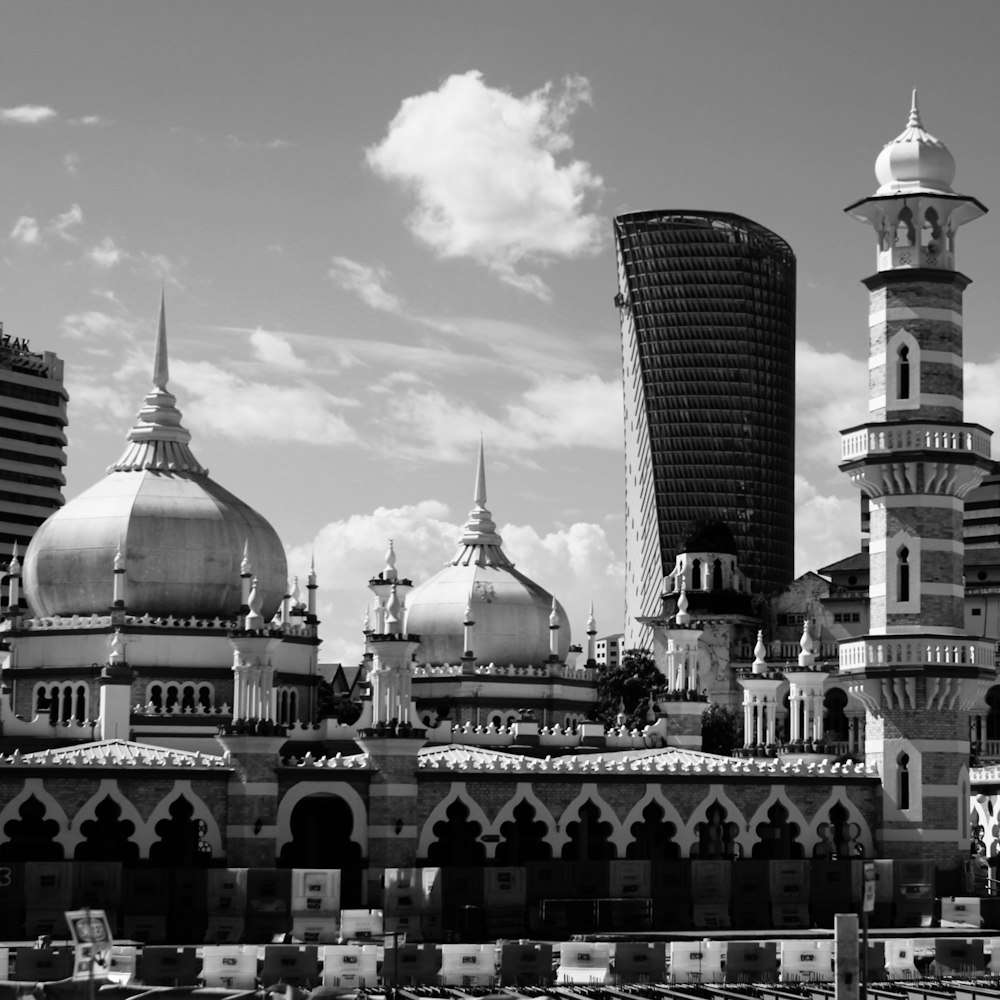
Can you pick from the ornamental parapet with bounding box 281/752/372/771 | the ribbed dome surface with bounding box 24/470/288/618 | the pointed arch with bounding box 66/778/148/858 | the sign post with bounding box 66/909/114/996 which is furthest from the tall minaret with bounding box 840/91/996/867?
the sign post with bounding box 66/909/114/996

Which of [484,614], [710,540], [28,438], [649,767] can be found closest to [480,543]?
[484,614]

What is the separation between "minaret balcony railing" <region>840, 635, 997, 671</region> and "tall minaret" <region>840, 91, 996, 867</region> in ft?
0.10

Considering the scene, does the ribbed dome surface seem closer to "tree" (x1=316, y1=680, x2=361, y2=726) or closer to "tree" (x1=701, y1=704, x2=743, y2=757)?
"tree" (x1=316, y1=680, x2=361, y2=726)

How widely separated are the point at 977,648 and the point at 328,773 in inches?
798

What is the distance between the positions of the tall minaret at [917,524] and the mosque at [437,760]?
0.30 feet

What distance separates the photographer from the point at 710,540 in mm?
158000

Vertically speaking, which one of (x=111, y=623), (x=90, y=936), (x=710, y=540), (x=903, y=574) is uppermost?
(x=710, y=540)

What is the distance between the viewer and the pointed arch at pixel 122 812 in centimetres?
5809

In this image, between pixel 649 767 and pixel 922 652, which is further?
pixel 649 767

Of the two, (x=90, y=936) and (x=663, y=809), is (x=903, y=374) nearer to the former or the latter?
(x=663, y=809)

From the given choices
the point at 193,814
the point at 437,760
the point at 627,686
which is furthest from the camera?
the point at 627,686

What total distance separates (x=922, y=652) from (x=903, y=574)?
2602 millimetres

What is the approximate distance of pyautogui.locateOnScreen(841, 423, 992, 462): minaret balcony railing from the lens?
64.7 meters

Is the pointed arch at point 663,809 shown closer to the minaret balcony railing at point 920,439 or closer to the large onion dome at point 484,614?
the minaret balcony railing at point 920,439
